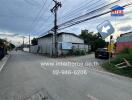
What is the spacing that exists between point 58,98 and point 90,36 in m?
74.9

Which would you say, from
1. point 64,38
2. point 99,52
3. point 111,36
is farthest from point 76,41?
point 111,36

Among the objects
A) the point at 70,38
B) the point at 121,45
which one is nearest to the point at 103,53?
the point at 121,45

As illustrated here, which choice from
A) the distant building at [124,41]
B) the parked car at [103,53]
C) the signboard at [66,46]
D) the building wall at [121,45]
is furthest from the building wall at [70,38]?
the distant building at [124,41]

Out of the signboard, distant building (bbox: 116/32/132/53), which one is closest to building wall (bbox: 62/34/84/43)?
the signboard

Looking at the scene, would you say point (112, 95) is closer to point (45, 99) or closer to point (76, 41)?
point (45, 99)

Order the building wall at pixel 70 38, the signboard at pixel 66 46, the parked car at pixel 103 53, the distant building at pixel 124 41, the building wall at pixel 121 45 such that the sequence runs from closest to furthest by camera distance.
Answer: the distant building at pixel 124 41 < the building wall at pixel 121 45 < the parked car at pixel 103 53 < the signboard at pixel 66 46 < the building wall at pixel 70 38

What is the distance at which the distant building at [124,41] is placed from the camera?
96.3 ft

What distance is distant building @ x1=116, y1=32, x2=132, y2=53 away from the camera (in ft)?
96.3

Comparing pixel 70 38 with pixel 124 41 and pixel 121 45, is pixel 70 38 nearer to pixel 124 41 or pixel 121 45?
pixel 121 45

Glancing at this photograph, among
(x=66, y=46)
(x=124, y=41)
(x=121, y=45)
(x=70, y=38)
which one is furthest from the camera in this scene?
(x=70, y=38)

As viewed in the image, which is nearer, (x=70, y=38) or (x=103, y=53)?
(x=103, y=53)

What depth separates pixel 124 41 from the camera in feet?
102

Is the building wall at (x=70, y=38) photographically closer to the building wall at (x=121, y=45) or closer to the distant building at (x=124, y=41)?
the building wall at (x=121, y=45)

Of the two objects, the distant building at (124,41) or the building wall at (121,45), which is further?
the building wall at (121,45)
